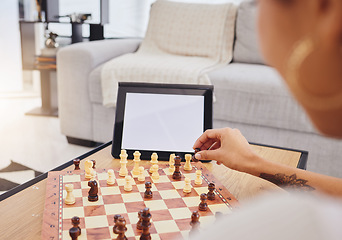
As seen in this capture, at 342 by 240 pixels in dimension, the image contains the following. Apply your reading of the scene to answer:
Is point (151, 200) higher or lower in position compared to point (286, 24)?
lower

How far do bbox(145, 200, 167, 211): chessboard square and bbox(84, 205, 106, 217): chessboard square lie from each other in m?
0.11

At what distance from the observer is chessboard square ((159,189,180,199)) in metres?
1.05

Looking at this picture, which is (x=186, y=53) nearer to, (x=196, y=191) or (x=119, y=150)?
(x=119, y=150)

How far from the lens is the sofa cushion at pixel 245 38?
2.88 m

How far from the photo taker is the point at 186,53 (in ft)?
9.74

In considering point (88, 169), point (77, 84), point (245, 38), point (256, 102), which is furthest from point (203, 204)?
point (245, 38)

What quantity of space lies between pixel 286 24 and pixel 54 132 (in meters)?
2.90

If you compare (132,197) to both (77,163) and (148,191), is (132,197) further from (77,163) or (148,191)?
(77,163)

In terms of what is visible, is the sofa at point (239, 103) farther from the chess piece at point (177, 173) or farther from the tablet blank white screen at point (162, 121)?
the chess piece at point (177, 173)

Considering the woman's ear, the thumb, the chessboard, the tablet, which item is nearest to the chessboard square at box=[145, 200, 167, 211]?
the chessboard

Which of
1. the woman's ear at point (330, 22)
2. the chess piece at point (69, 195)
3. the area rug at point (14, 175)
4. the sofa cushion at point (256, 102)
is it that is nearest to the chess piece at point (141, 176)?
the chess piece at point (69, 195)

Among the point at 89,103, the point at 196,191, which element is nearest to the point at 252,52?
the point at 89,103

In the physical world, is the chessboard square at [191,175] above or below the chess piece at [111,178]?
below

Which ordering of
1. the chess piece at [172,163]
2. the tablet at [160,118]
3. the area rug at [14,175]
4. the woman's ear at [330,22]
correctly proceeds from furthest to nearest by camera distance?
the area rug at [14,175] → the tablet at [160,118] → the chess piece at [172,163] → the woman's ear at [330,22]
